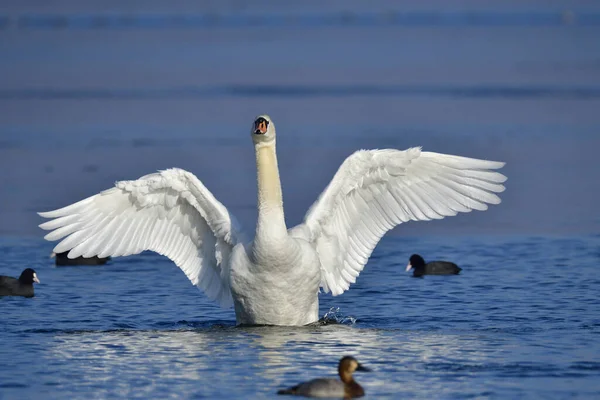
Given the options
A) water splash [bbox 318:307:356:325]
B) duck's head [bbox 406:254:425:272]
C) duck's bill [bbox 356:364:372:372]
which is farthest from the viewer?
duck's head [bbox 406:254:425:272]

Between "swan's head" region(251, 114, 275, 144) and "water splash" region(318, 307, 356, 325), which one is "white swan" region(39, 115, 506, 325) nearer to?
"swan's head" region(251, 114, 275, 144)

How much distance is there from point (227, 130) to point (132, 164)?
13.5ft

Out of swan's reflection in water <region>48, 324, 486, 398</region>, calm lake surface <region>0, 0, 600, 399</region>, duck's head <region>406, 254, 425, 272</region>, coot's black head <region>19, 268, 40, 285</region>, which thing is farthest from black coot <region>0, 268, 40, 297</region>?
duck's head <region>406, 254, 425, 272</region>

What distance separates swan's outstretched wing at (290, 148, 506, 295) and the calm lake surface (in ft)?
2.28

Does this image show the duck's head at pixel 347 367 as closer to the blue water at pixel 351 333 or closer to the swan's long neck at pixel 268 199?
the blue water at pixel 351 333

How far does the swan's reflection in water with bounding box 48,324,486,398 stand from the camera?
1026 centimetres

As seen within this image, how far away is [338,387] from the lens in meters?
9.71

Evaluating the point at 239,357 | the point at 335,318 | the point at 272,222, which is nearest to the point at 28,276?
the point at 335,318

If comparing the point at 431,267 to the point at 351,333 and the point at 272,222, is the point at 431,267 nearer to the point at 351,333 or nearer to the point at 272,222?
the point at 351,333

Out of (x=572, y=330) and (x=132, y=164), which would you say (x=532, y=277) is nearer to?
(x=572, y=330)

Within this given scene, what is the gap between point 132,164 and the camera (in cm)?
2139

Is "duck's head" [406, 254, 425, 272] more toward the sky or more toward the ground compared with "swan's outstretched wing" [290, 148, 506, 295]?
more toward the ground

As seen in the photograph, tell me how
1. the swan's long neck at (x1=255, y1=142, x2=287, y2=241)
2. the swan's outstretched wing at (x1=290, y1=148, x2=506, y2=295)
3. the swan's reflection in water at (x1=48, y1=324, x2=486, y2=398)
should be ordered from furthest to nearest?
the swan's outstretched wing at (x1=290, y1=148, x2=506, y2=295) → the swan's long neck at (x1=255, y1=142, x2=287, y2=241) → the swan's reflection in water at (x1=48, y1=324, x2=486, y2=398)

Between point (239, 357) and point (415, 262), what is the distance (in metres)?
5.24
